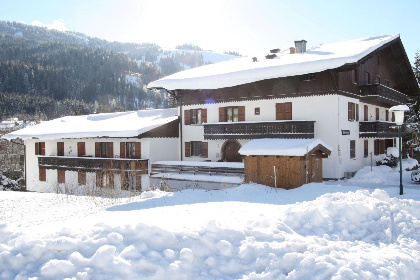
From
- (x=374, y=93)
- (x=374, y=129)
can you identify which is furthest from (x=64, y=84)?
(x=374, y=93)

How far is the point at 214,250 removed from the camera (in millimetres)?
7109

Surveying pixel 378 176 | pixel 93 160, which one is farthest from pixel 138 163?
pixel 378 176

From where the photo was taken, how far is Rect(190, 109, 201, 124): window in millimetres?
31359

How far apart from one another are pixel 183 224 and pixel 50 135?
28.1m

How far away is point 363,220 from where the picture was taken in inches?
397

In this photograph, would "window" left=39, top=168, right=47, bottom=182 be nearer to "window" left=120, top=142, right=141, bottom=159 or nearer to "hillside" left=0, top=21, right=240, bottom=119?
"window" left=120, top=142, right=141, bottom=159

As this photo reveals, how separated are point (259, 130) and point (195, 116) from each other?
726 cm

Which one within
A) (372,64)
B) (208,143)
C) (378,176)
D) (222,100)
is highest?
(372,64)

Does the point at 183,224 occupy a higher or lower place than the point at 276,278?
higher

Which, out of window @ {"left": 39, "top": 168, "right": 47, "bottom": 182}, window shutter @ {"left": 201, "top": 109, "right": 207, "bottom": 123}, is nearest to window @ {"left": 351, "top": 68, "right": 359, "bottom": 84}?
window shutter @ {"left": 201, "top": 109, "right": 207, "bottom": 123}

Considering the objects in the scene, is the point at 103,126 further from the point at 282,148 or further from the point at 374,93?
the point at 374,93

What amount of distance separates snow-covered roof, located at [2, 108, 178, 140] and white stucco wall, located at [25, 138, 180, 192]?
1.12 metres

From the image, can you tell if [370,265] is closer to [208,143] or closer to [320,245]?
[320,245]

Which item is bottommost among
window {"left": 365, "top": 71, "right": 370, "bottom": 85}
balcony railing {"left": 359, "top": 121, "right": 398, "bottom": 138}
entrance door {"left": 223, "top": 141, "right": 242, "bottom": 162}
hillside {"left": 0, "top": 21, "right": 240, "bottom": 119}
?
entrance door {"left": 223, "top": 141, "right": 242, "bottom": 162}
